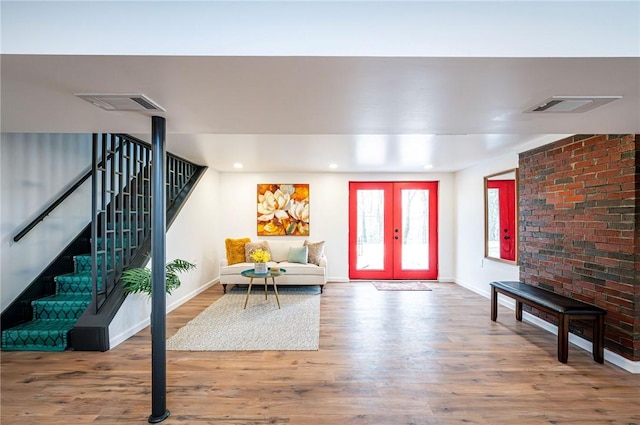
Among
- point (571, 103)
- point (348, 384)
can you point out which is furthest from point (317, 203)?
point (571, 103)

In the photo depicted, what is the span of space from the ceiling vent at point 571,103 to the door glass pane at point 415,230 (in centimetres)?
447

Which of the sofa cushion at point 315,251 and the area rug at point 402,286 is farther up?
the sofa cushion at point 315,251

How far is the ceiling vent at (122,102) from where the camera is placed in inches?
64.5

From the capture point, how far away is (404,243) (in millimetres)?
6297

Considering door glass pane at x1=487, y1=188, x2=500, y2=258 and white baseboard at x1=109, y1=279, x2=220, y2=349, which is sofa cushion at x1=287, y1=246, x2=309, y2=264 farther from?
door glass pane at x1=487, y1=188, x2=500, y2=258

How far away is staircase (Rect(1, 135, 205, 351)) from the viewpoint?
116 inches

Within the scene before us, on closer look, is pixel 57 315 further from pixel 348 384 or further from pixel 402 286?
pixel 402 286

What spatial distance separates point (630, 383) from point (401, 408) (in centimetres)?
199

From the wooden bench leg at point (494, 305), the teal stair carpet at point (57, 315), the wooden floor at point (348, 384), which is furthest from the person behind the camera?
the wooden bench leg at point (494, 305)

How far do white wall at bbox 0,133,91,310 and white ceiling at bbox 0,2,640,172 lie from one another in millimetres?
1163

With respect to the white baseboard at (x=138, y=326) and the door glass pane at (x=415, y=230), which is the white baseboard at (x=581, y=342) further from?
the white baseboard at (x=138, y=326)

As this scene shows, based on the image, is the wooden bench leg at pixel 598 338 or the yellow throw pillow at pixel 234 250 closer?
the wooden bench leg at pixel 598 338

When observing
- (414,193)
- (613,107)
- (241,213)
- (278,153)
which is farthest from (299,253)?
(613,107)

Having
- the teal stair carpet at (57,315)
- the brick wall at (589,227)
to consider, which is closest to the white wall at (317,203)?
the brick wall at (589,227)
